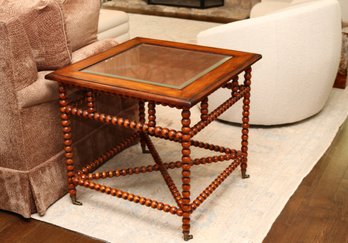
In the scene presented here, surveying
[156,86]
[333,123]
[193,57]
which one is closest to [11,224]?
[156,86]

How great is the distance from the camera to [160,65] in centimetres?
232

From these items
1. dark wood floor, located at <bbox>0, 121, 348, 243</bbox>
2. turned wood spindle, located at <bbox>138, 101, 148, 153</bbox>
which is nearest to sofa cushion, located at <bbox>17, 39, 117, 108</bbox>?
turned wood spindle, located at <bbox>138, 101, 148, 153</bbox>

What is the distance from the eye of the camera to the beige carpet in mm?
2281

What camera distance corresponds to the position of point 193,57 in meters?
2.41

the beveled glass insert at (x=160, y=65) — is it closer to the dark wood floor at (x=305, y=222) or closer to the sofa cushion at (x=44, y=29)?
the sofa cushion at (x=44, y=29)

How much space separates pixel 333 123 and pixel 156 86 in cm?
160

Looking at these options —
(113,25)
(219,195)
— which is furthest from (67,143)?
(113,25)

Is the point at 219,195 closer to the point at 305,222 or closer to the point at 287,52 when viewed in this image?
the point at 305,222

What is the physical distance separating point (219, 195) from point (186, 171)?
0.49 metres

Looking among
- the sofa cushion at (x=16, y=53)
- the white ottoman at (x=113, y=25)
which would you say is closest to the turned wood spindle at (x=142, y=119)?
the sofa cushion at (x=16, y=53)

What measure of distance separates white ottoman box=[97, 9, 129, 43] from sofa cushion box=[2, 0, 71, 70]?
5.56 feet

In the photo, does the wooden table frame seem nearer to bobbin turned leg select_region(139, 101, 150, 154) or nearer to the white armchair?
bobbin turned leg select_region(139, 101, 150, 154)

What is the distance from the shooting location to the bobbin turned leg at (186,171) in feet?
6.59

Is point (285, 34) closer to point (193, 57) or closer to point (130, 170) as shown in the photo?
point (193, 57)
